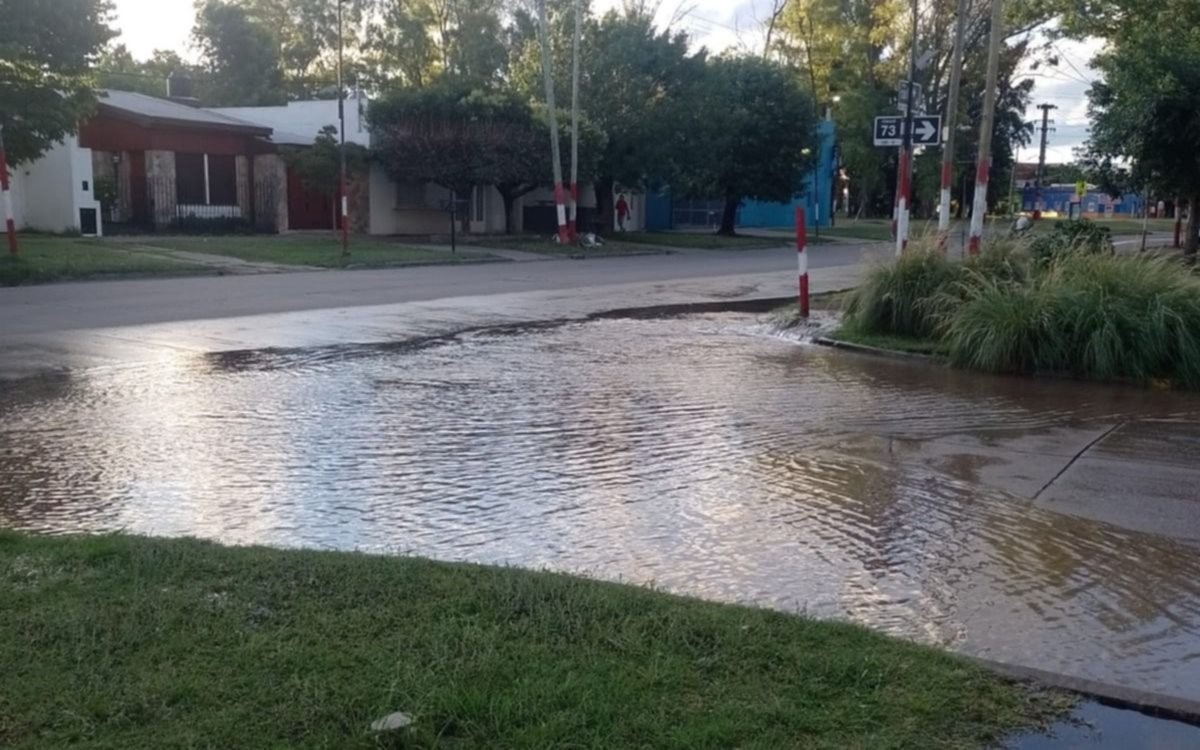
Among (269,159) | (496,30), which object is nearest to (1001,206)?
(496,30)

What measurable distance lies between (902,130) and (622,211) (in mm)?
31243

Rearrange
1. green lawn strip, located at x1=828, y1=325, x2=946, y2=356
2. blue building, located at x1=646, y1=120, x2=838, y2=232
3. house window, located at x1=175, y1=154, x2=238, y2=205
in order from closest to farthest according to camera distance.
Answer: green lawn strip, located at x1=828, y1=325, x2=946, y2=356, house window, located at x1=175, y1=154, x2=238, y2=205, blue building, located at x1=646, y1=120, x2=838, y2=232

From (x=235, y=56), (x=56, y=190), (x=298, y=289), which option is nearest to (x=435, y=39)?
(x=235, y=56)

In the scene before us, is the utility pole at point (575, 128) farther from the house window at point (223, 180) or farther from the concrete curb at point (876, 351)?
the concrete curb at point (876, 351)

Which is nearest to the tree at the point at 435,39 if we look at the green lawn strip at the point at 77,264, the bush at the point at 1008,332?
the green lawn strip at the point at 77,264

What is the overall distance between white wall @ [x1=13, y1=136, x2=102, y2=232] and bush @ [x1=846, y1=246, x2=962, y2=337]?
974 inches

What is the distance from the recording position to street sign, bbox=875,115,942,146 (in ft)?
58.7

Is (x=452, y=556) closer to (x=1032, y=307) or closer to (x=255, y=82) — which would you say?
(x=1032, y=307)

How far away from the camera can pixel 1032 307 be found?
12.8m

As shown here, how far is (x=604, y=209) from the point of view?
153ft

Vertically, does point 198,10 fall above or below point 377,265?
above

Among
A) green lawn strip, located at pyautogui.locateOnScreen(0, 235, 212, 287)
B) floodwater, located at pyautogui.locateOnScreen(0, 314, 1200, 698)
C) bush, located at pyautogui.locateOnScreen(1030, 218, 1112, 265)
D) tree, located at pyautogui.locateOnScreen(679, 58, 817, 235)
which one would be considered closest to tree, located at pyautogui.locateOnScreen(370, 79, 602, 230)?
tree, located at pyautogui.locateOnScreen(679, 58, 817, 235)

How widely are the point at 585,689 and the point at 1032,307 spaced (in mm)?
9742

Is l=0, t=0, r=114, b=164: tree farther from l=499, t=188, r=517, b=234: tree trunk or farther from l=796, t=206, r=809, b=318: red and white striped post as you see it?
l=499, t=188, r=517, b=234: tree trunk
